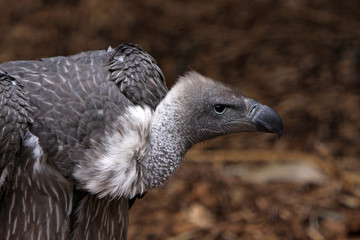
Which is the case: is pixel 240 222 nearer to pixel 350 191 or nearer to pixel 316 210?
pixel 316 210

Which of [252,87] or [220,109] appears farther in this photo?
[252,87]

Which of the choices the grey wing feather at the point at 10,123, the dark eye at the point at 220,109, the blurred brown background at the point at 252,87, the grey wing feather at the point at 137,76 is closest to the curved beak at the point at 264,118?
the dark eye at the point at 220,109

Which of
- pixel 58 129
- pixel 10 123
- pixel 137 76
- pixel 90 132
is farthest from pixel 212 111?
pixel 10 123

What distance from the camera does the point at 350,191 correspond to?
525 cm

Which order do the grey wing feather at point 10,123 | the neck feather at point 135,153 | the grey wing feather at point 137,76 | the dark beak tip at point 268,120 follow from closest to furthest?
the grey wing feather at point 10,123
the neck feather at point 135,153
the dark beak tip at point 268,120
the grey wing feather at point 137,76

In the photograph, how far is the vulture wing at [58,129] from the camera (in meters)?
3.01

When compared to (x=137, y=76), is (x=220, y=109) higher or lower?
lower

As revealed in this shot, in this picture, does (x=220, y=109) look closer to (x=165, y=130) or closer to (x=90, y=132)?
(x=165, y=130)

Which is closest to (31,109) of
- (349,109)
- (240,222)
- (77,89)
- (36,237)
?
(77,89)

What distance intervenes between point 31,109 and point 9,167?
1.00 ft

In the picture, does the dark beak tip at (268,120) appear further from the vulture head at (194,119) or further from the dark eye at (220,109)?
the dark eye at (220,109)

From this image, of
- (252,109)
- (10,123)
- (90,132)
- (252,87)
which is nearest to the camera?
(10,123)

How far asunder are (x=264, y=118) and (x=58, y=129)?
1.01m

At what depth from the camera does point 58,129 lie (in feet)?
9.96
